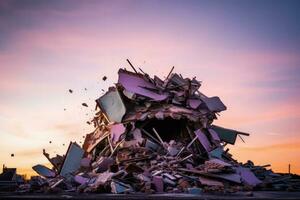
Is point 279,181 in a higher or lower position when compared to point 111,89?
lower

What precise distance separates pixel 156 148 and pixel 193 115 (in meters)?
2.53

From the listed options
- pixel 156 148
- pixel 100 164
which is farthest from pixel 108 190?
pixel 156 148

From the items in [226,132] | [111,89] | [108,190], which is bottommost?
[108,190]

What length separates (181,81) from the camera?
21.2 metres

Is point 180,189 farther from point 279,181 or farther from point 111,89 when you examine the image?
point 111,89

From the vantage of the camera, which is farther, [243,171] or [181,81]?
[181,81]

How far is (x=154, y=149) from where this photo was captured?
1838cm

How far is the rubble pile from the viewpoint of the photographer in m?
15.5

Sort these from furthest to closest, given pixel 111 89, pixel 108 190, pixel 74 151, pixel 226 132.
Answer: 1. pixel 226 132
2. pixel 111 89
3. pixel 74 151
4. pixel 108 190

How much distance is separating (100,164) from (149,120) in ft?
11.3

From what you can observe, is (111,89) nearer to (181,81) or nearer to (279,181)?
(181,81)

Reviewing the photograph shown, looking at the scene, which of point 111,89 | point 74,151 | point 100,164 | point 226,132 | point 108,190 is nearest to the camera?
point 108,190

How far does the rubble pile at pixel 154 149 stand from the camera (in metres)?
15.5

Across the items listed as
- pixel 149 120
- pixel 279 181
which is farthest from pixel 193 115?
pixel 279 181
